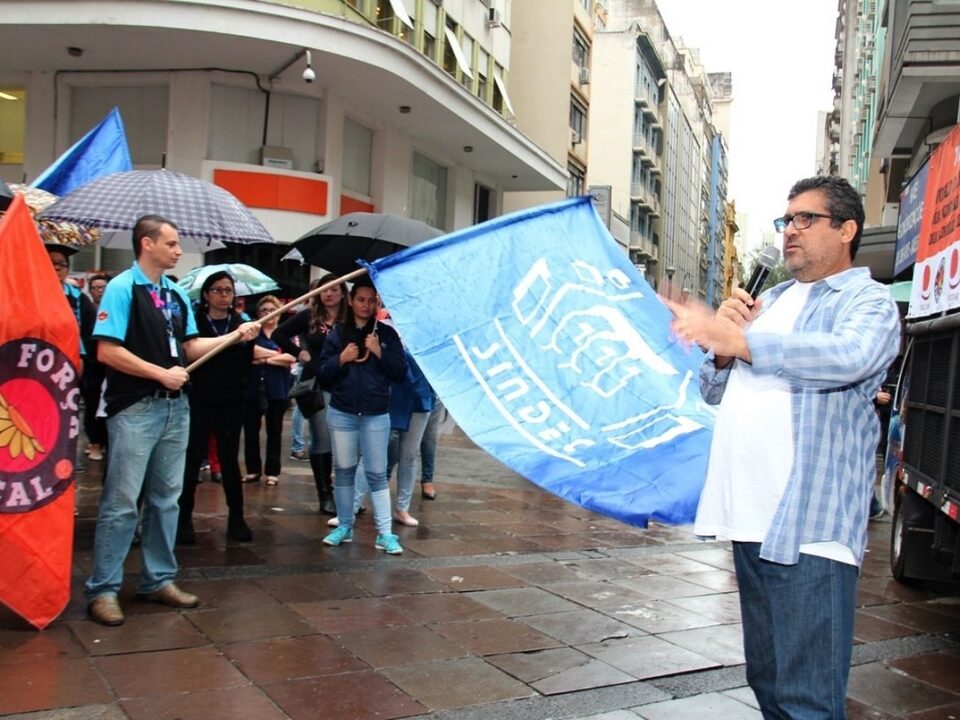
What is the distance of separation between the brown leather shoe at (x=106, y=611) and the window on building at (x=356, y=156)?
1738 cm

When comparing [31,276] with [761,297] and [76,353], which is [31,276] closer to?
[76,353]

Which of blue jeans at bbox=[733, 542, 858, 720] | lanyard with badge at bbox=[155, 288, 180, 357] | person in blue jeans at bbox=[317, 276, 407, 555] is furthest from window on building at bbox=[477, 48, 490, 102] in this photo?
blue jeans at bbox=[733, 542, 858, 720]

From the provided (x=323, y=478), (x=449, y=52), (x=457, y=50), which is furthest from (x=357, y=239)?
(x=449, y=52)

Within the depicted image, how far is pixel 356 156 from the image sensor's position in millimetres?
22219

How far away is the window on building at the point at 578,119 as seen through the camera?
38156mm

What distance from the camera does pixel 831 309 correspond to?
2.93 meters

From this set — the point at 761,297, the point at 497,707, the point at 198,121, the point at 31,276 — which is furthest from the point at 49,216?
the point at 198,121

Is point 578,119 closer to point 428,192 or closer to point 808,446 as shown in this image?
point 428,192

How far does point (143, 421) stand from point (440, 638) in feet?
6.45

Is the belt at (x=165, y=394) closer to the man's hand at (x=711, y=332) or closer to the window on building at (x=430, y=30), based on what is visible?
the man's hand at (x=711, y=332)

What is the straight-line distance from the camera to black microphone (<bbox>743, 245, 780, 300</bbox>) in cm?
318

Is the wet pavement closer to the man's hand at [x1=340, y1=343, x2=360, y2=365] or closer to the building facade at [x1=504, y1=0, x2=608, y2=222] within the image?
the man's hand at [x1=340, y1=343, x2=360, y2=365]

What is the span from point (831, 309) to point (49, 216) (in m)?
5.33

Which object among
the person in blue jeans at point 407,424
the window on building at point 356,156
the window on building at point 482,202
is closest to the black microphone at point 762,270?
the person in blue jeans at point 407,424
